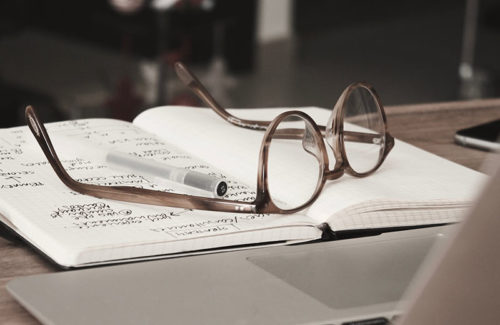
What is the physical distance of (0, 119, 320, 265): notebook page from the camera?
1.76ft

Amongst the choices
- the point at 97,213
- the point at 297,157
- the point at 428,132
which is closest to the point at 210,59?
the point at 428,132

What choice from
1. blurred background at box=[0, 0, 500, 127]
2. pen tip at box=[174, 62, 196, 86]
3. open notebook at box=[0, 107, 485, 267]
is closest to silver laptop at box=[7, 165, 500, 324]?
open notebook at box=[0, 107, 485, 267]

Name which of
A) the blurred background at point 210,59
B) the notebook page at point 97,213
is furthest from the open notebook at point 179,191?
the blurred background at point 210,59

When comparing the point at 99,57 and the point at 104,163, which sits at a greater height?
the point at 99,57

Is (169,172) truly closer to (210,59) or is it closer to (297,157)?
(297,157)

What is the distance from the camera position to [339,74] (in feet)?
13.5

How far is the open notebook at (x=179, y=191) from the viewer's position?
1.80 feet

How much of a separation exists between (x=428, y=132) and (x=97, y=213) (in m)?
0.41

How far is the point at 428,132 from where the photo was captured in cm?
88

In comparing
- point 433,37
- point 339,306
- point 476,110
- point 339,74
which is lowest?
point 339,306

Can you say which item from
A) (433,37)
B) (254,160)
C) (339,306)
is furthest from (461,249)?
(433,37)

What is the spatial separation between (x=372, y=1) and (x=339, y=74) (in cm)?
112

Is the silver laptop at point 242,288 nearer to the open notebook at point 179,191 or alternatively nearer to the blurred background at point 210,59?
the open notebook at point 179,191

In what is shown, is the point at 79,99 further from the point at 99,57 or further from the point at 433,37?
the point at 433,37
